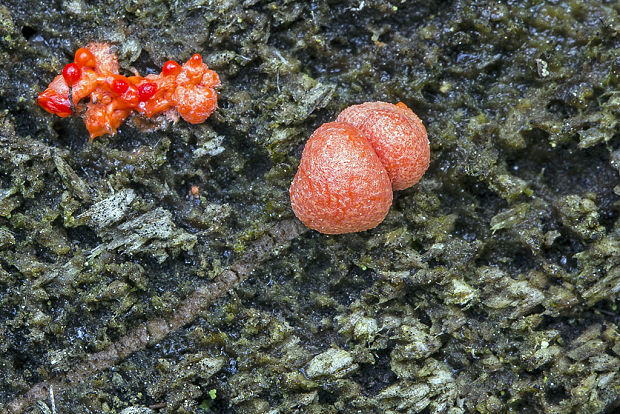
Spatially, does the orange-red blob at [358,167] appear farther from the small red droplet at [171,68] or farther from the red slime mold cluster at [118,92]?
the small red droplet at [171,68]

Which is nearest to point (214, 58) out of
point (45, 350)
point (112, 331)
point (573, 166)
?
point (112, 331)

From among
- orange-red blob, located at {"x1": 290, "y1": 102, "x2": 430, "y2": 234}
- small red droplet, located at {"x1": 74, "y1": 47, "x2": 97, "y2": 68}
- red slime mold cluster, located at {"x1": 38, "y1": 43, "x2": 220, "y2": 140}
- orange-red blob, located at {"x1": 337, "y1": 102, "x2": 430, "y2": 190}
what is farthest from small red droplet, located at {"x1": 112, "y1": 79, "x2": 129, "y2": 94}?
orange-red blob, located at {"x1": 337, "y1": 102, "x2": 430, "y2": 190}

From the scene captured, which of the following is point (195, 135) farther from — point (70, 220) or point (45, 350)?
point (45, 350)

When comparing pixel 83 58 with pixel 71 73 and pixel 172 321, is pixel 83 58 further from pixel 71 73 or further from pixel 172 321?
pixel 172 321

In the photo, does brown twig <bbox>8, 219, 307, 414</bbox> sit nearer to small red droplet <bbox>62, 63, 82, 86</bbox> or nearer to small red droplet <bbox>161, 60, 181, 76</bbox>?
small red droplet <bbox>161, 60, 181, 76</bbox>

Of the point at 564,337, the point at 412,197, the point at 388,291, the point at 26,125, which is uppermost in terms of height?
the point at 26,125

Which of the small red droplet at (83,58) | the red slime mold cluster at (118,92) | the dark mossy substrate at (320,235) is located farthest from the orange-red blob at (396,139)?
the small red droplet at (83,58)
